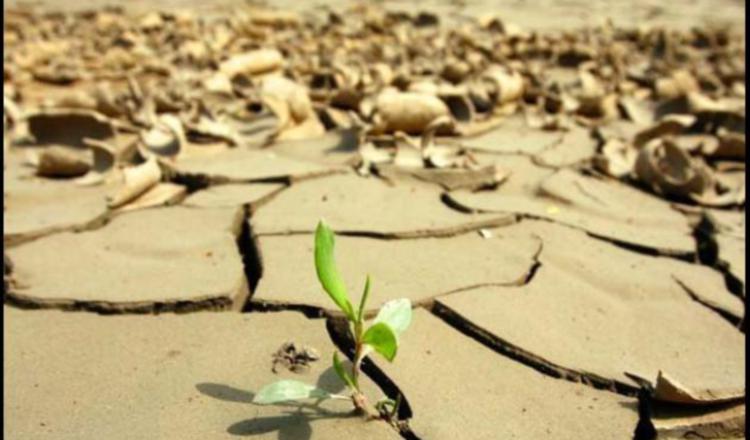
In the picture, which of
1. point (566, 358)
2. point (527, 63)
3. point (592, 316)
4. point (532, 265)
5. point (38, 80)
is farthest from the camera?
point (527, 63)

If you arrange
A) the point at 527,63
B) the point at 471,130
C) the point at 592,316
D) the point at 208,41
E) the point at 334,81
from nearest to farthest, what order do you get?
the point at 592,316, the point at 471,130, the point at 334,81, the point at 527,63, the point at 208,41

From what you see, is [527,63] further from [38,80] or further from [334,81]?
[38,80]

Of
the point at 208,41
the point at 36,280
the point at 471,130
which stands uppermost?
the point at 208,41

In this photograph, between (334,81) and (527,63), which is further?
(527,63)

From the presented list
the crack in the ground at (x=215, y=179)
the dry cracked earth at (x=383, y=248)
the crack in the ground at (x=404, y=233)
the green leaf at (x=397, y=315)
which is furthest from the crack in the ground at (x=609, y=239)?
the green leaf at (x=397, y=315)

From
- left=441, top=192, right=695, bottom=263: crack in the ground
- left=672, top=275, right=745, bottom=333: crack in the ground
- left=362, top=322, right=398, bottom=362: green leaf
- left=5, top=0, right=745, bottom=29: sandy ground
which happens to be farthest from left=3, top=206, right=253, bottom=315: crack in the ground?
left=5, top=0, right=745, bottom=29: sandy ground

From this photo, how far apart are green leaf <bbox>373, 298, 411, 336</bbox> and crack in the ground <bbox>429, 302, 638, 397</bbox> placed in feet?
1.07

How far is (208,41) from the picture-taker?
14.5 ft

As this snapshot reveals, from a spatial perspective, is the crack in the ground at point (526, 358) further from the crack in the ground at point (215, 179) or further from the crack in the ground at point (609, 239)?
the crack in the ground at point (215, 179)

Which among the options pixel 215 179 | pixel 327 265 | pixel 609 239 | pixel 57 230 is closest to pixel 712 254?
pixel 609 239

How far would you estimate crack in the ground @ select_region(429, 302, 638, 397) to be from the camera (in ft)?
4.19

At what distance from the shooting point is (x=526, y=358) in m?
1.34

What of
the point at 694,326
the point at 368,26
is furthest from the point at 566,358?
the point at 368,26

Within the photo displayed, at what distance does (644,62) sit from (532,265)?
3.01 metres
